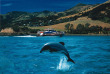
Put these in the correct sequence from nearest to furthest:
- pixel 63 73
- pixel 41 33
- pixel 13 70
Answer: pixel 63 73
pixel 13 70
pixel 41 33

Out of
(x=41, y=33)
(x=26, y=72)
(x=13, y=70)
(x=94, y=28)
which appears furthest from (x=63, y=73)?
(x=94, y=28)

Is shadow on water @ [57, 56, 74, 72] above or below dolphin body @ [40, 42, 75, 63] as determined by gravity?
below

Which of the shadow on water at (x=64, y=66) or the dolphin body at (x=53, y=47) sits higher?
the dolphin body at (x=53, y=47)

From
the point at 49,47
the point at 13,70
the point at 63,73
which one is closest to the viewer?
the point at 49,47

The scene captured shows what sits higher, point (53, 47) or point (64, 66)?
point (53, 47)

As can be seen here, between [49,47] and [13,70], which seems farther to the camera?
[13,70]

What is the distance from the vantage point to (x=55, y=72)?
17719 mm

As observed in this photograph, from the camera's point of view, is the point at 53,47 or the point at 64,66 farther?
the point at 64,66

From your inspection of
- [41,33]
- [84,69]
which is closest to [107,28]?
[41,33]

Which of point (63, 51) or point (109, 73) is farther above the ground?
point (63, 51)

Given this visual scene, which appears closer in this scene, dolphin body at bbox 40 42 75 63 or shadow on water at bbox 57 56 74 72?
dolphin body at bbox 40 42 75 63

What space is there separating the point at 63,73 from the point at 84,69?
290 cm

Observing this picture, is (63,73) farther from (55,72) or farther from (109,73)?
(109,73)

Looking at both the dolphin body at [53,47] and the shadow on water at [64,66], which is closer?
the dolphin body at [53,47]
